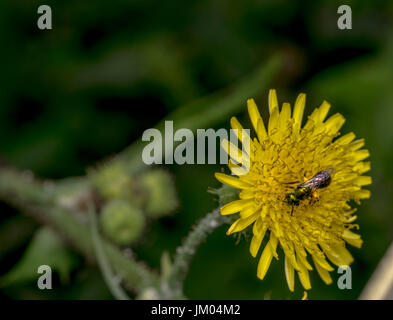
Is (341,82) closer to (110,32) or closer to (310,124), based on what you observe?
(310,124)

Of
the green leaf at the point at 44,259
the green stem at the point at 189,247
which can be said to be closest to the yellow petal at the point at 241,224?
the green stem at the point at 189,247

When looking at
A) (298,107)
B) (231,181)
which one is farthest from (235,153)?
(298,107)

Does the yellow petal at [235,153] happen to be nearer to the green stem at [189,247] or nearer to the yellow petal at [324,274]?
the green stem at [189,247]
